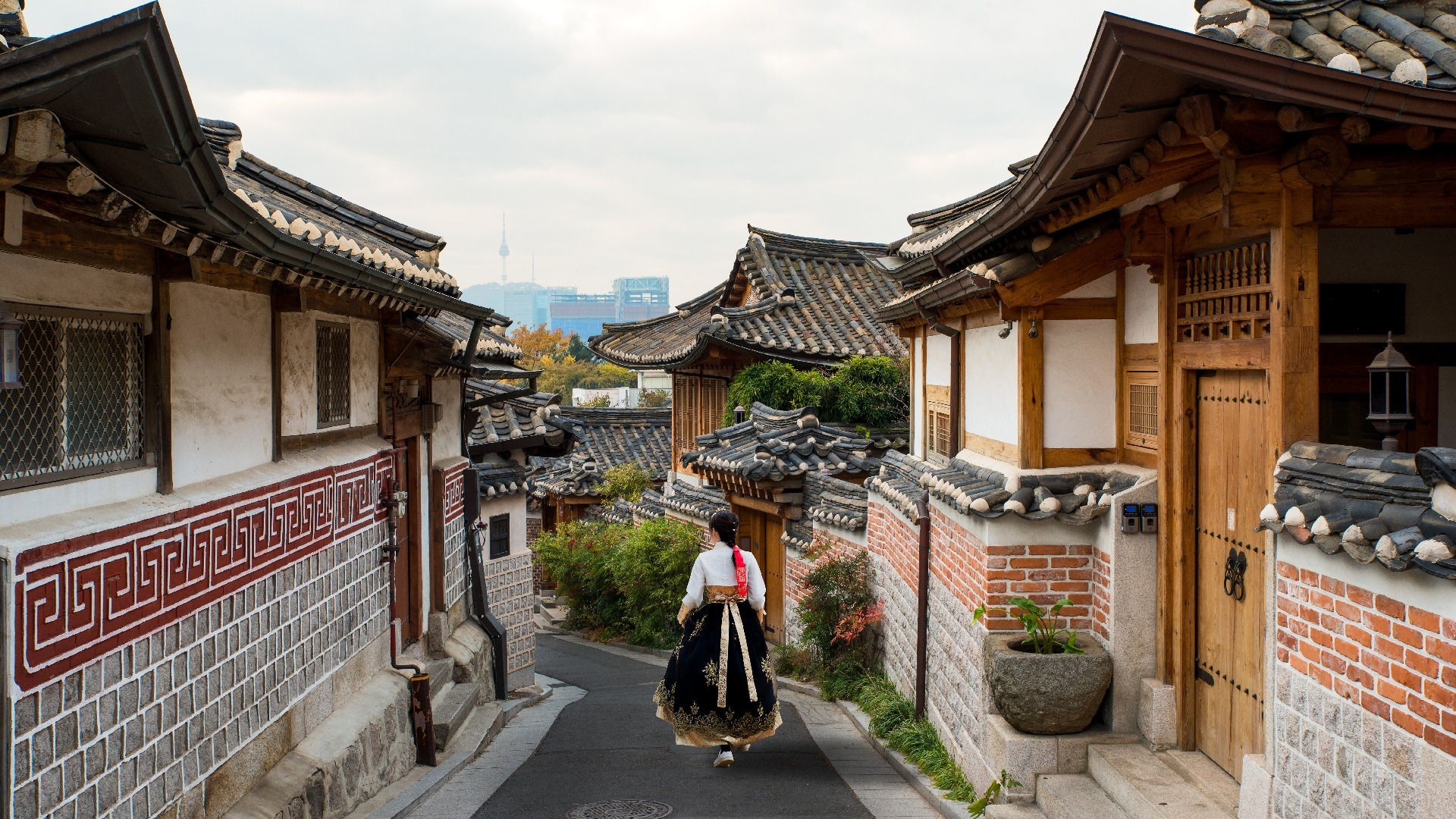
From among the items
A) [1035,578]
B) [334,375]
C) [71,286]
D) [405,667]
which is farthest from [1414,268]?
[405,667]

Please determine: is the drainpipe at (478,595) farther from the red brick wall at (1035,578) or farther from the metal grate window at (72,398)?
the metal grate window at (72,398)

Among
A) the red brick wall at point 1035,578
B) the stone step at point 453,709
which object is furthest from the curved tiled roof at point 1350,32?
the stone step at point 453,709

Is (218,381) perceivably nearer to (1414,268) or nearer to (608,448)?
(1414,268)

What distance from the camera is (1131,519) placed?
6.98 metres

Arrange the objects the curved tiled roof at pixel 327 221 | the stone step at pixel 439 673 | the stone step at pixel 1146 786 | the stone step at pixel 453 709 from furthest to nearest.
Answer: the stone step at pixel 439 673 < the stone step at pixel 453 709 < the curved tiled roof at pixel 327 221 < the stone step at pixel 1146 786

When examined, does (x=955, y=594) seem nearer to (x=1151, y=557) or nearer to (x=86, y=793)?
(x=1151, y=557)

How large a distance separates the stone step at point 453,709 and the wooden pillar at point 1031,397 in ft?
19.4

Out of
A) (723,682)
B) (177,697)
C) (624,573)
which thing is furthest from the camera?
(624,573)

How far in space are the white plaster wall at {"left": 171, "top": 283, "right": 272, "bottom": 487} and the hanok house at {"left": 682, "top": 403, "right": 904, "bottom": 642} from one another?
29.6ft

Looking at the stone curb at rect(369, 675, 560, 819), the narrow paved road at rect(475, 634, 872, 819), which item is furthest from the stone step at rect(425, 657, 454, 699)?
the narrow paved road at rect(475, 634, 872, 819)

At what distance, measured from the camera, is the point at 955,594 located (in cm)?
892

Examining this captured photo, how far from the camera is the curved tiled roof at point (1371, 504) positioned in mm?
3688

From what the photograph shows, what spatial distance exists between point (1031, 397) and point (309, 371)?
511 cm

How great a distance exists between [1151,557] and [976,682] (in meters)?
1.71
